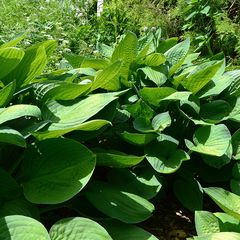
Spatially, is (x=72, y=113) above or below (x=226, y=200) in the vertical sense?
above

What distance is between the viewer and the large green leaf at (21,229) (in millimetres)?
1526

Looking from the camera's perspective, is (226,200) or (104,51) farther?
(104,51)

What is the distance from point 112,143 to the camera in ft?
7.80

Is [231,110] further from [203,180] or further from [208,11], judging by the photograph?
[208,11]

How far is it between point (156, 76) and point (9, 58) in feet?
2.64

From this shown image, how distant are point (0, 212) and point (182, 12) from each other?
3.65m

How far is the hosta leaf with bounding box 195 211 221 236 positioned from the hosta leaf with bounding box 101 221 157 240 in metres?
0.18

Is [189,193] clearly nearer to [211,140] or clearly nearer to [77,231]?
[211,140]

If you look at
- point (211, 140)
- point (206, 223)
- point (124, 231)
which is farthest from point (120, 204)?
point (211, 140)

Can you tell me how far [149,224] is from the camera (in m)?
2.27

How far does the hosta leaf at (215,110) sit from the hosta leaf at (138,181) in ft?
1.45

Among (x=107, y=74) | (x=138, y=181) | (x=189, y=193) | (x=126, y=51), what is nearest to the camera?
(x=107, y=74)

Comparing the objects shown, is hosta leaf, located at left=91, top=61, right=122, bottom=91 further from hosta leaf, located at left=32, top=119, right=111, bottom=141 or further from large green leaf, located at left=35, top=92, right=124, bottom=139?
hosta leaf, located at left=32, top=119, right=111, bottom=141

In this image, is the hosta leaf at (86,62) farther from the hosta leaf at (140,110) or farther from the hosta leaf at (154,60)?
the hosta leaf at (140,110)
